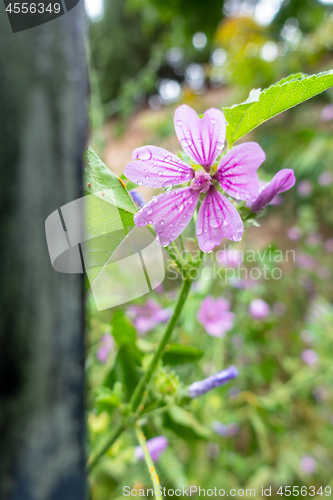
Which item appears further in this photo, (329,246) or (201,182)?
(329,246)

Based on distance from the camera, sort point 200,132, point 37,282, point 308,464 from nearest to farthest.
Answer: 1. point 37,282
2. point 200,132
3. point 308,464

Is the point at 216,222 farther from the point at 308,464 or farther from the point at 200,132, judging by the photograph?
the point at 308,464

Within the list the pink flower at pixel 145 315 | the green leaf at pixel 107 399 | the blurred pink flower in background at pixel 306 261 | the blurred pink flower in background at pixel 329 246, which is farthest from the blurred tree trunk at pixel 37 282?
the blurred pink flower in background at pixel 329 246

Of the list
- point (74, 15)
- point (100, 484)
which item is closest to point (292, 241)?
point (100, 484)

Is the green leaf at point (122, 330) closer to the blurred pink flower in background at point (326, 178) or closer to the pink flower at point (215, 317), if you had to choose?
the pink flower at point (215, 317)

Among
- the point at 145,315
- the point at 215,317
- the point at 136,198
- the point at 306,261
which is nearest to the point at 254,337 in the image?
the point at 215,317

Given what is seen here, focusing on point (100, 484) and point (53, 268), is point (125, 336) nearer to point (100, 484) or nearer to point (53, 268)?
point (53, 268)
